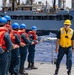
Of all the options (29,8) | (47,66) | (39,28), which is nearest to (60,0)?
(29,8)

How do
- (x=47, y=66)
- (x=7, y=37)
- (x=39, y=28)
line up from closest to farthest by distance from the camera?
(x=7, y=37) < (x=47, y=66) < (x=39, y=28)

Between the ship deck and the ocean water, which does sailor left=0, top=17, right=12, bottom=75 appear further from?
the ocean water

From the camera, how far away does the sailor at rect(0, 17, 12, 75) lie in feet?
16.8

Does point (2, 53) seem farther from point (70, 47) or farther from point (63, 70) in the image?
point (63, 70)

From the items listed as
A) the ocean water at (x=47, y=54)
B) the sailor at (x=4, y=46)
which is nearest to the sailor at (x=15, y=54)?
the sailor at (x=4, y=46)

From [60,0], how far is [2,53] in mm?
67854

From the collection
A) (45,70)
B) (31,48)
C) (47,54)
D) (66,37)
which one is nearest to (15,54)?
(66,37)

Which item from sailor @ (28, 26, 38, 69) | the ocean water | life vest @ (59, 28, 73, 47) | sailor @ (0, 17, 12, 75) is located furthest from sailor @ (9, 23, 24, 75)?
the ocean water

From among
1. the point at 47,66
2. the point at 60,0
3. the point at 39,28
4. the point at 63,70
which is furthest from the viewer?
the point at 60,0

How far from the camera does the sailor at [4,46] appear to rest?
512 cm

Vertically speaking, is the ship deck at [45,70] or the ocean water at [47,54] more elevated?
the ship deck at [45,70]

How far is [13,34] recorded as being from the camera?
6.77 meters

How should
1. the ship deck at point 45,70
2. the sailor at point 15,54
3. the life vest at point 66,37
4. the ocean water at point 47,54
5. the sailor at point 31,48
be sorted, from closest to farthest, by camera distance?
1. the sailor at point 15,54
2. the life vest at point 66,37
3. the ship deck at point 45,70
4. the sailor at point 31,48
5. the ocean water at point 47,54

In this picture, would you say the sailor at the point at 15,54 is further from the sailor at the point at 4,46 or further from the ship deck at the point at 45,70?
the sailor at the point at 4,46
